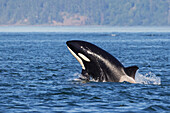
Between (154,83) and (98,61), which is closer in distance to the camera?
(98,61)

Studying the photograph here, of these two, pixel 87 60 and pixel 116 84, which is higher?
pixel 87 60

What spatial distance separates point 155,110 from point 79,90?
472 cm

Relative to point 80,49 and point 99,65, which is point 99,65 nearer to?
point 99,65

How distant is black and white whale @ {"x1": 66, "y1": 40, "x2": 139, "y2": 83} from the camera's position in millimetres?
19656

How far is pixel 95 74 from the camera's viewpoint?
20.2 metres

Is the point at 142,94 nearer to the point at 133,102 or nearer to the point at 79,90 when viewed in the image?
the point at 133,102

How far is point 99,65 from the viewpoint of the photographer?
65.2ft

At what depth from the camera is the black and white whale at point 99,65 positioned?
19.7 m

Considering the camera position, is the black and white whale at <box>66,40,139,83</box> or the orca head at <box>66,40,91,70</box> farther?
the orca head at <box>66,40,91,70</box>

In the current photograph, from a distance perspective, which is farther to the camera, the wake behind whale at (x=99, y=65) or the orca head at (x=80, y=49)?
the orca head at (x=80, y=49)

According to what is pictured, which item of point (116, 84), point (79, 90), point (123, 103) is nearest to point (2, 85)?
point (79, 90)

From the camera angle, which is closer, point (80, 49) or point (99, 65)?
point (99, 65)

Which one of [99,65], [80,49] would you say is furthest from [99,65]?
[80,49]

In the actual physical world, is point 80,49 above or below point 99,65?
above
